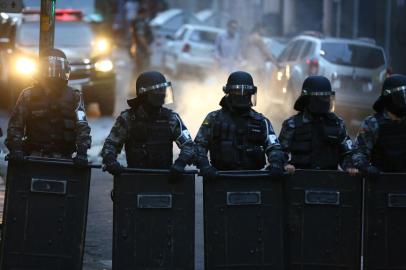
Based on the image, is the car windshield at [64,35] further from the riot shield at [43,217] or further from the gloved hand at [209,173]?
the gloved hand at [209,173]

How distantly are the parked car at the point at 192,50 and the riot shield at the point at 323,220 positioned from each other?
21321 millimetres

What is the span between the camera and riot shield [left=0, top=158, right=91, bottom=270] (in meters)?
7.57

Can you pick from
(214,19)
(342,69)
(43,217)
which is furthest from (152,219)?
(214,19)

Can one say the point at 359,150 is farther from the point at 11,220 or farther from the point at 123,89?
the point at 123,89

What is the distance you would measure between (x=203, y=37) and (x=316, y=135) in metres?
22.2

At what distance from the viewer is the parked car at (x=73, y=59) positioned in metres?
19.7

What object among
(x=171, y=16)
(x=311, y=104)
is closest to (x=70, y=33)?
(x=311, y=104)

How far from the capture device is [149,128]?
8.05 m

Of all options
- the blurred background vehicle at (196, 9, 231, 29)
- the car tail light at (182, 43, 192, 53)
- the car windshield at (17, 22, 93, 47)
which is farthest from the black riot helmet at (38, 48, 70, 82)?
the blurred background vehicle at (196, 9, 231, 29)

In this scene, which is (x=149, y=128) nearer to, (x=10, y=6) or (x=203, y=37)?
(x=10, y=6)

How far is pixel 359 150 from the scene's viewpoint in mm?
8016

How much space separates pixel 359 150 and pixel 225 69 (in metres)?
16.7

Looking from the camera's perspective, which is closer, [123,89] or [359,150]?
[359,150]

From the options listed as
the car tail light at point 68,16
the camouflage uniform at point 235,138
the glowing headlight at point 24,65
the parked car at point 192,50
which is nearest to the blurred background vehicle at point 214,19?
the parked car at point 192,50
